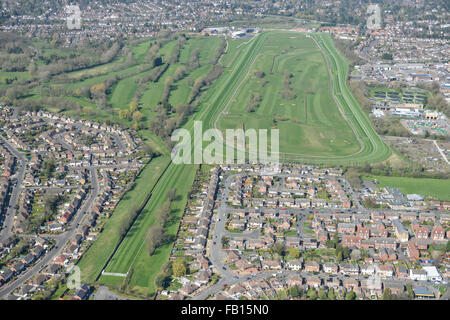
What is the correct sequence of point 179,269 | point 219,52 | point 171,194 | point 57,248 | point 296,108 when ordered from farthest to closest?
1. point 219,52
2. point 296,108
3. point 171,194
4. point 57,248
5. point 179,269

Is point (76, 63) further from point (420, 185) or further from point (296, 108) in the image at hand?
point (420, 185)

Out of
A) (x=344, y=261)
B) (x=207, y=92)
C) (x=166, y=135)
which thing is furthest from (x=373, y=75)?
(x=344, y=261)

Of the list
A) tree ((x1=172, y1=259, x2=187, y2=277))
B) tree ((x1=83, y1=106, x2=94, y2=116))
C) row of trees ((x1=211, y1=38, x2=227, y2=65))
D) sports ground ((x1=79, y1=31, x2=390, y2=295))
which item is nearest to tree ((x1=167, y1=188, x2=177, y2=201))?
sports ground ((x1=79, y1=31, x2=390, y2=295))

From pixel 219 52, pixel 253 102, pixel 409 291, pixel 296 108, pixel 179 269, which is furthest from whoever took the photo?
pixel 219 52

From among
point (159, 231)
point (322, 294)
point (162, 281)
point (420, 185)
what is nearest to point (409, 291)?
point (322, 294)

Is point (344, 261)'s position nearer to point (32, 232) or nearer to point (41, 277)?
point (41, 277)

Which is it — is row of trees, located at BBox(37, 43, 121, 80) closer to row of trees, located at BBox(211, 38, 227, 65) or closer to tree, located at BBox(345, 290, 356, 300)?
row of trees, located at BBox(211, 38, 227, 65)

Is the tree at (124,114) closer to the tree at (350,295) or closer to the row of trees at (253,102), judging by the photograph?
the row of trees at (253,102)
